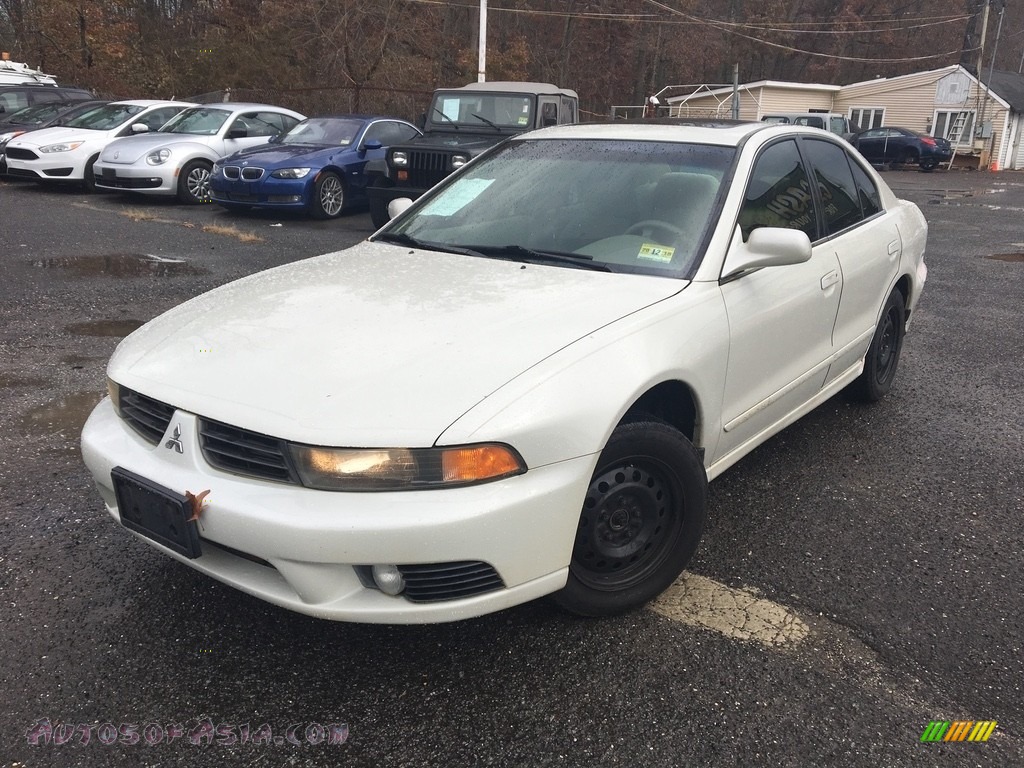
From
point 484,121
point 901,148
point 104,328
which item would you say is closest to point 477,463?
point 104,328

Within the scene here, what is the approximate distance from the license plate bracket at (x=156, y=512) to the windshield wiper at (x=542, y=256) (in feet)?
5.14

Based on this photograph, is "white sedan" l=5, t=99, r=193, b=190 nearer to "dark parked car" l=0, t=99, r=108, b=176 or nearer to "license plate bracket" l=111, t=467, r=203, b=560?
"dark parked car" l=0, t=99, r=108, b=176

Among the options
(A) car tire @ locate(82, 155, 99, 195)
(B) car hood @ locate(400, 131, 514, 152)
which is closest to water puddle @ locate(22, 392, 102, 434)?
(B) car hood @ locate(400, 131, 514, 152)

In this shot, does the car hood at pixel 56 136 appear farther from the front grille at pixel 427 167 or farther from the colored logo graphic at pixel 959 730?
the colored logo graphic at pixel 959 730

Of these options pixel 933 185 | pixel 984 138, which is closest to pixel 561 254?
pixel 933 185

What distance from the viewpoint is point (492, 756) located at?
2.08 meters

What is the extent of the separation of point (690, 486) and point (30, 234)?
9.37m

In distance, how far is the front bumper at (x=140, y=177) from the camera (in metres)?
12.0

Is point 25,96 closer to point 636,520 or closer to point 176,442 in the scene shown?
point 176,442

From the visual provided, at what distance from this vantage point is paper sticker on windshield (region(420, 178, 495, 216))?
3.73 m

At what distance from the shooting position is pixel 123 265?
26.1ft

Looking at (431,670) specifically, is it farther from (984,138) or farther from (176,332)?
(984,138)

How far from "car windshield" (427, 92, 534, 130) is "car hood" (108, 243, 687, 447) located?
26.6 ft

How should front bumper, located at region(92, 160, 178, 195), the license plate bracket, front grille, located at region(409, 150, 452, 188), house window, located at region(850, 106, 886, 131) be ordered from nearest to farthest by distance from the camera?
the license plate bracket < front grille, located at region(409, 150, 452, 188) < front bumper, located at region(92, 160, 178, 195) < house window, located at region(850, 106, 886, 131)
